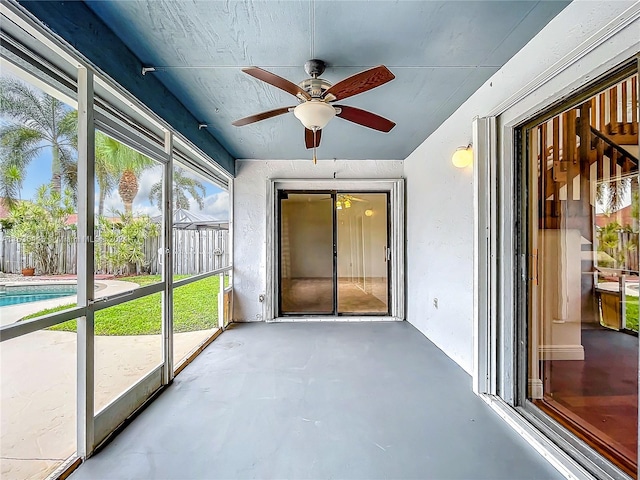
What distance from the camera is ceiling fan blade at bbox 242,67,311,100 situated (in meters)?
1.90

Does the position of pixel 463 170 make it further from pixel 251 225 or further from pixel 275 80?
pixel 251 225

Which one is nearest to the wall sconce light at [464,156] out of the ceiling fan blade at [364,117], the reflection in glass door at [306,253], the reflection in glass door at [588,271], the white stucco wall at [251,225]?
the reflection in glass door at [588,271]

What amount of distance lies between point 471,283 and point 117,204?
9.38 ft

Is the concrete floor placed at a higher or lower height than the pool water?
lower

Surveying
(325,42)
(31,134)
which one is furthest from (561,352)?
(31,134)

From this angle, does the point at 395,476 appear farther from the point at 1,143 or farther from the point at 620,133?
the point at 1,143

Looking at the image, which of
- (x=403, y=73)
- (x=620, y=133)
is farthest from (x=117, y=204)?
(x=620, y=133)

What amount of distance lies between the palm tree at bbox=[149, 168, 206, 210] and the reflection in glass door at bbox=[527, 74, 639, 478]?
2.89 m

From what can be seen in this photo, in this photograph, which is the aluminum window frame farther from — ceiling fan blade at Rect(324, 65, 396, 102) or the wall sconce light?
the wall sconce light

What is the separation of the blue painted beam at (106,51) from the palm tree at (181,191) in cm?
49

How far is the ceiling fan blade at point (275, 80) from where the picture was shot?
190 cm

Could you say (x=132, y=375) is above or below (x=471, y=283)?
below

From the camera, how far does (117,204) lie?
88.4 inches

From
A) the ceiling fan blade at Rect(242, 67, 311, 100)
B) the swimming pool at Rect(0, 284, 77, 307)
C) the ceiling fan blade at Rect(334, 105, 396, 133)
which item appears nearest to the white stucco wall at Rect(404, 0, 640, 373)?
the ceiling fan blade at Rect(334, 105, 396, 133)
